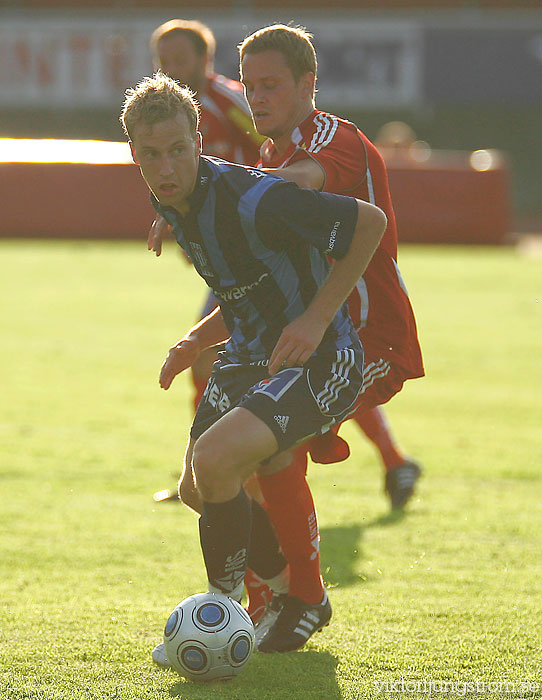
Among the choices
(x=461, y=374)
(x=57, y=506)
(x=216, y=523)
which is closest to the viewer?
(x=216, y=523)

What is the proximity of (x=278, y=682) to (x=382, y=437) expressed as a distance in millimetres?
2334

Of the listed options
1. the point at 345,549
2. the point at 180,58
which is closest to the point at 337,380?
the point at 345,549

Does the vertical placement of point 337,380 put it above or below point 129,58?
above

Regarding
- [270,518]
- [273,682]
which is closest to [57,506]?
[270,518]

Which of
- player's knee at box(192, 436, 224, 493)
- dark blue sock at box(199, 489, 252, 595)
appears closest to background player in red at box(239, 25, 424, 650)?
dark blue sock at box(199, 489, 252, 595)

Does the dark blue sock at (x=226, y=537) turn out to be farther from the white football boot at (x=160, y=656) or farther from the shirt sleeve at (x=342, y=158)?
the shirt sleeve at (x=342, y=158)

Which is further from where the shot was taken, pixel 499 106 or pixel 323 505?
pixel 499 106

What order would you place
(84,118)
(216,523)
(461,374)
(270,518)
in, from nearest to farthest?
(216,523) → (270,518) → (461,374) → (84,118)

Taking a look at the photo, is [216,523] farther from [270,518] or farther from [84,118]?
[84,118]

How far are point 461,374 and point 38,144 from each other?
52.0 feet

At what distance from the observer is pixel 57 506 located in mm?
5305

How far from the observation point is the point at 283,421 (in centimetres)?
329

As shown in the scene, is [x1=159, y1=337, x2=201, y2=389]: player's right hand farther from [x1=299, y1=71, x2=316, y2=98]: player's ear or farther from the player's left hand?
[x1=299, y1=71, x2=316, y2=98]: player's ear

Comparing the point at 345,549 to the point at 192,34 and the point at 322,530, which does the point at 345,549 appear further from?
the point at 192,34
